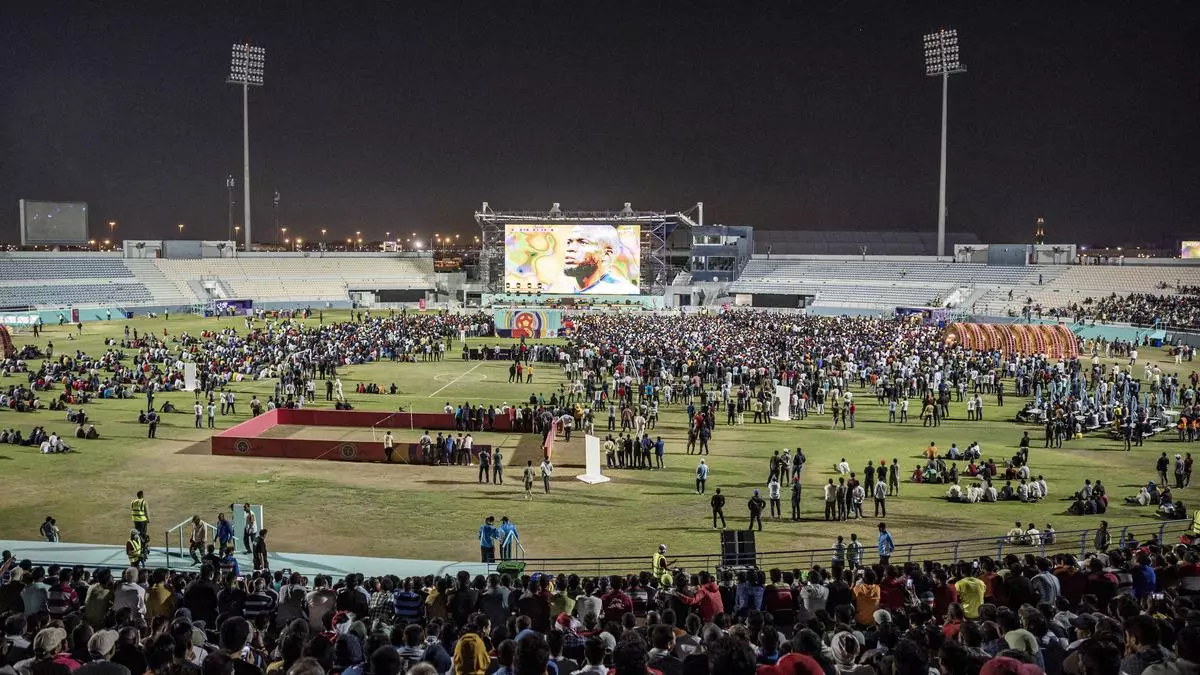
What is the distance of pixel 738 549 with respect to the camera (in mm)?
14367

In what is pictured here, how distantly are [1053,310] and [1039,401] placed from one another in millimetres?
36390


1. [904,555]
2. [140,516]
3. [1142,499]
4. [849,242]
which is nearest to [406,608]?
[140,516]

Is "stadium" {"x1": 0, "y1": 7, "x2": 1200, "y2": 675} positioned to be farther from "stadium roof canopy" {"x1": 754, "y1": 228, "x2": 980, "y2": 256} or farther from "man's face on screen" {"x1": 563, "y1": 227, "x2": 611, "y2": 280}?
"stadium roof canopy" {"x1": 754, "y1": 228, "x2": 980, "y2": 256}

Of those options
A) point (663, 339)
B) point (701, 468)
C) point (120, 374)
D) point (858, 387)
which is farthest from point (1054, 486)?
point (120, 374)

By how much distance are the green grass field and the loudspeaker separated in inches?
108

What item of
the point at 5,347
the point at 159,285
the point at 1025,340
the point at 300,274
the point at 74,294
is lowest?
the point at 5,347

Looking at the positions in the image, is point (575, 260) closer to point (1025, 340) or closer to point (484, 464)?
point (1025, 340)

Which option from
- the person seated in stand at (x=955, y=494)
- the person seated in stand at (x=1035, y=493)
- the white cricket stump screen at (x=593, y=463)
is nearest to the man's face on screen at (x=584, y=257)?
the white cricket stump screen at (x=593, y=463)

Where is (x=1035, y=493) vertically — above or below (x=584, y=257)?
below

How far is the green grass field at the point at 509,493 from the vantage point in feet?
59.8

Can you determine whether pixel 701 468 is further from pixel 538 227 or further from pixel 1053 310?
pixel 538 227

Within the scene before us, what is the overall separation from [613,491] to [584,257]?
6080cm

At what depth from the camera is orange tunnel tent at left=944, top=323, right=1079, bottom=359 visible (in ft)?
148

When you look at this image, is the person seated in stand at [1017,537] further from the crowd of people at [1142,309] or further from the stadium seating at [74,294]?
the stadium seating at [74,294]
